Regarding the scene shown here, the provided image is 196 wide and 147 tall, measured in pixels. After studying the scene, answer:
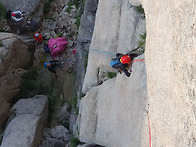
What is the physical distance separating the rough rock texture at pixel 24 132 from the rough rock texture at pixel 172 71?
5027 millimetres

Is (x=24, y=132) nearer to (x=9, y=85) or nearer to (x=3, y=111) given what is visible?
(x=3, y=111)

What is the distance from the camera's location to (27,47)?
29.5ft

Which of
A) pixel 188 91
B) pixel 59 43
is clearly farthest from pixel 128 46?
pixel 59 43

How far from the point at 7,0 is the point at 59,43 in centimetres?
340

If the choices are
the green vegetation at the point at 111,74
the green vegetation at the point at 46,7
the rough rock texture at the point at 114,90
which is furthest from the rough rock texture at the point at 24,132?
the green vegetation at the point at 46,7

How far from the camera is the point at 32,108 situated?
788cm

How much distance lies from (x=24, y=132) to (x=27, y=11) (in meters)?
5.34

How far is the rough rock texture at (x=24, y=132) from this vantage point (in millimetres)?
6743

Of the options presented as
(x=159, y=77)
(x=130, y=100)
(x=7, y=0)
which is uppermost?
(x=7, y=0)

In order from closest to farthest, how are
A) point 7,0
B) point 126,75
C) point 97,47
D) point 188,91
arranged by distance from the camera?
point 188,91 < point 126,75 < point 97,47 < point 7,0

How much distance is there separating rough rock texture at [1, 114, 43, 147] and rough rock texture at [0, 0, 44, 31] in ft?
13.6

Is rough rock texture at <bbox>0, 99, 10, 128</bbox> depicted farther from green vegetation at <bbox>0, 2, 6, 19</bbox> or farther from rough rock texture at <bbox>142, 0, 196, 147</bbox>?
rough rock texture at <bbox>142, 0, 196, 147</bbox>

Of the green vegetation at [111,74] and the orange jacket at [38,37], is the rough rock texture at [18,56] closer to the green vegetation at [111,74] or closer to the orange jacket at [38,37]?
the orange jacket at [38,37]

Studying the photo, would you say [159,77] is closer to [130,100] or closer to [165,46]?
[165,46]
